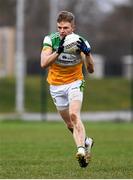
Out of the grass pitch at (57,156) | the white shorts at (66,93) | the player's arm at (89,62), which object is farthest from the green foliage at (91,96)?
the player's arm at (89,62)

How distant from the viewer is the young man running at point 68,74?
11.4 metres

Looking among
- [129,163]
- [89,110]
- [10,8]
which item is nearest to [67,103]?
[129,163]

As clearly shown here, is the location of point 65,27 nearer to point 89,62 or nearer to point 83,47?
point 83,47

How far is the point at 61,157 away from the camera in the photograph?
13.8m

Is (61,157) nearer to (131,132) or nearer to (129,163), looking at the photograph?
(129,163)

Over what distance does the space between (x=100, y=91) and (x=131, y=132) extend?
2194 cm

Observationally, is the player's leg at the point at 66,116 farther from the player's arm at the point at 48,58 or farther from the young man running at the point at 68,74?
the player's arm at the point at 48,58

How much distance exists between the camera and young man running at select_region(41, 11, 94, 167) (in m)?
11.4

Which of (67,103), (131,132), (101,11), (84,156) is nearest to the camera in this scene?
(84,156)

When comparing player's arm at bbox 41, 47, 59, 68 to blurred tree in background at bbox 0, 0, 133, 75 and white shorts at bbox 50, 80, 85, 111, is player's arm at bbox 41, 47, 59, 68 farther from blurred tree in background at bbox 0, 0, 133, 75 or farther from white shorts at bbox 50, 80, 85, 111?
blurred tree in background at bbox 0, 0, 133, 75

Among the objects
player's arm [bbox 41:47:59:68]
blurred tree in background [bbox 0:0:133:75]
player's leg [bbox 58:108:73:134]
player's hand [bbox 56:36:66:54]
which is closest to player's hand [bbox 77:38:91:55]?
player's hand [bbox 56:36:66:54]

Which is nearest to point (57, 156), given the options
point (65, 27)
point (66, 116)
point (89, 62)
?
point (66, 116)

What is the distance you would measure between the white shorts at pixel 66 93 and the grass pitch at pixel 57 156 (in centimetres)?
96

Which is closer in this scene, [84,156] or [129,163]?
[84,156]
